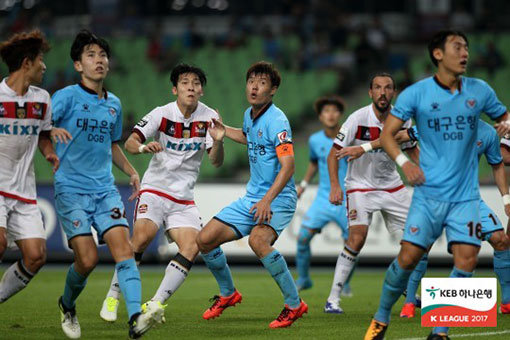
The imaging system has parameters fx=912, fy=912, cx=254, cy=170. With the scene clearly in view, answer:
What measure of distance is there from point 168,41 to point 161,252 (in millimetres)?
9075

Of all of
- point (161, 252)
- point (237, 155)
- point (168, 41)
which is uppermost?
point (168, 41)

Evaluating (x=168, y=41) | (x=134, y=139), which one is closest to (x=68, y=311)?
(x=134, y=139)

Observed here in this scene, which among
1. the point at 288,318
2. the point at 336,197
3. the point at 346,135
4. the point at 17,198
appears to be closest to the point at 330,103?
the point at 346,135

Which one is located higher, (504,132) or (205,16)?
(205,16)

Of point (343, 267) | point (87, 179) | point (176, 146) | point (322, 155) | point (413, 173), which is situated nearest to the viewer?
point (413, 173)

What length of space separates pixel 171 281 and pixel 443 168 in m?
3.06

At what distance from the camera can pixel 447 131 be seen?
721cm

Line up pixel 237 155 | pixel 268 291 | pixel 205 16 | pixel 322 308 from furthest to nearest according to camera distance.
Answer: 1. pixel 205 16
2. pixel 237 155
3. pixel 268 291
4. pixel 322 308

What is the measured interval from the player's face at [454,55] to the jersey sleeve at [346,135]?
2885 millimetres

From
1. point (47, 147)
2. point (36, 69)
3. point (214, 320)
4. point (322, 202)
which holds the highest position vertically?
point (36, 69)

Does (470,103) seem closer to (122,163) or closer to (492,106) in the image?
(492,106)

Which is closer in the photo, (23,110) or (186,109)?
(23,110)

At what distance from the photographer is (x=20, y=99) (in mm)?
7859

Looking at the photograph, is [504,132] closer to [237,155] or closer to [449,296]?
[449,296]
